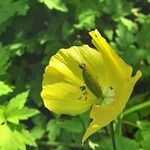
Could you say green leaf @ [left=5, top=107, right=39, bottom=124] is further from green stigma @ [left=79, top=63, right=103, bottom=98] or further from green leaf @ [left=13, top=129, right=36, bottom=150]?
green stigma @ [left=79, top=63, right=103, bottom=98]

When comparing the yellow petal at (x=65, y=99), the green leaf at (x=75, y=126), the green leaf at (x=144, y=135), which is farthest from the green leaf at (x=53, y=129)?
the yellow petal at (x=65, y=99)

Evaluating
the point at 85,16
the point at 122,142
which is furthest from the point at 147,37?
the point at 122,142

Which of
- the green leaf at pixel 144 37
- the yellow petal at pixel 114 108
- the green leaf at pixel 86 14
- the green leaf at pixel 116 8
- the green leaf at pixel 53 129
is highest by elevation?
the yellow petal at pixel 114 108

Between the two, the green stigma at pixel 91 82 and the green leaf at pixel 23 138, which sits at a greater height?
the green stigma at pixel 91 82

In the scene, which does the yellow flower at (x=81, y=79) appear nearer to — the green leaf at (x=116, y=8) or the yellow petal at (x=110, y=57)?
the yellow petal at (x=110, y=57)

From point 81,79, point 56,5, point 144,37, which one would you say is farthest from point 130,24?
point 81,79

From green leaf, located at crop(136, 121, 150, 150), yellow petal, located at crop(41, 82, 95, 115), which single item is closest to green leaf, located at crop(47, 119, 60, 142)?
green leaf, located at crop(136, 121, 150, 150)
